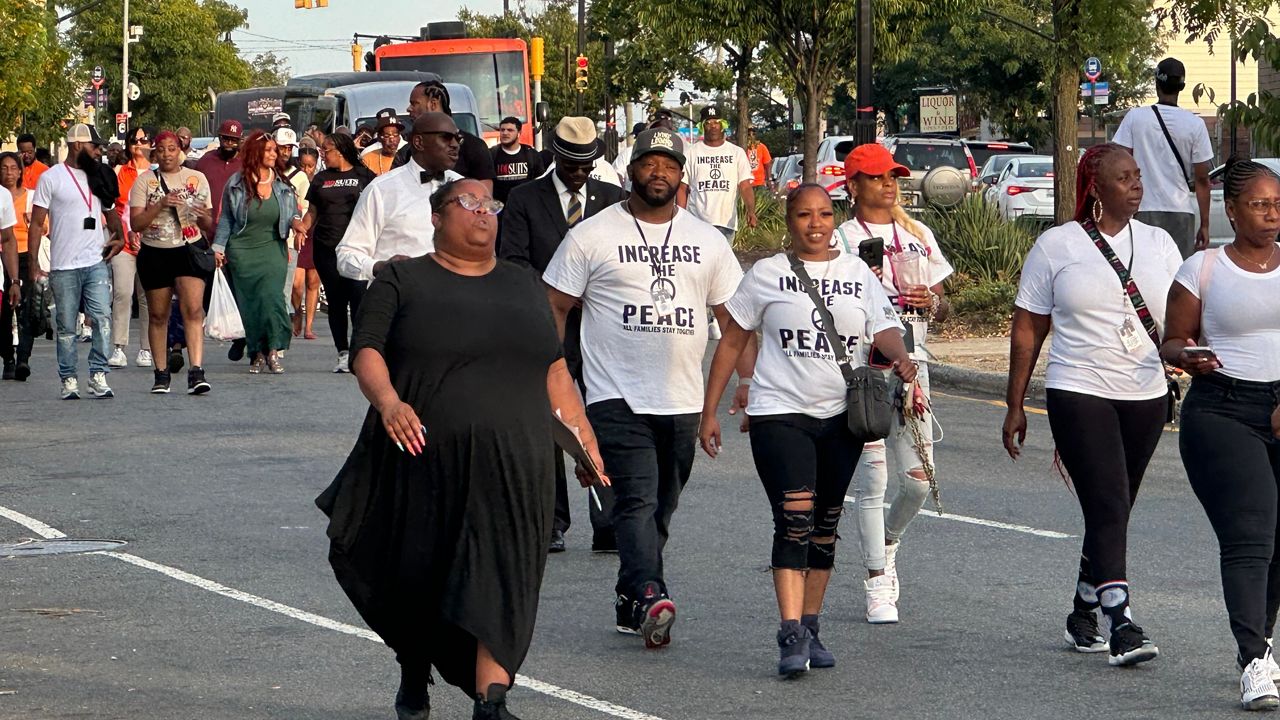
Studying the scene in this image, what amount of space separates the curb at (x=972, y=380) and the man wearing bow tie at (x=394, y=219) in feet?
21.2

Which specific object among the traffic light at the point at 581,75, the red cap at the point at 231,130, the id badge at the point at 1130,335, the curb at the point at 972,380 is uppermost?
the traffic light at the point at 581,75

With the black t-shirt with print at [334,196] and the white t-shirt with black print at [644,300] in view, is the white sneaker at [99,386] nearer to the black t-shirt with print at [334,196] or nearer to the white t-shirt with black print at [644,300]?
the black t-shirt with print at [334,196]

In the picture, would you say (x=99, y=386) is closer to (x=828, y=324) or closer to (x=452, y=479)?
(x=828, y=324)

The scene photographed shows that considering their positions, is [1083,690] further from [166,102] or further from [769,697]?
[166,102]

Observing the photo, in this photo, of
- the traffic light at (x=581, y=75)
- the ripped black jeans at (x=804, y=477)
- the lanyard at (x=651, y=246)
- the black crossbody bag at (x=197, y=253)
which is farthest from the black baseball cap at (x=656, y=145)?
the traffic light at (x=581, y=75)

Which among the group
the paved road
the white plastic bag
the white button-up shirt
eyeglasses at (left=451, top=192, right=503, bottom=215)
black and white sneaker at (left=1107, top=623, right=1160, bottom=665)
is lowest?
the paved road

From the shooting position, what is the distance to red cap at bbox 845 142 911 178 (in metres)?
7.51

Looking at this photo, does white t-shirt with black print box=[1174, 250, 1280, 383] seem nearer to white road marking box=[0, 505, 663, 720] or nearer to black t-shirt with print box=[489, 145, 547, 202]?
white road marking box=[0, 505, 663, 720]

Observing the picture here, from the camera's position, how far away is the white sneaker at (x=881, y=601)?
7.48 metres

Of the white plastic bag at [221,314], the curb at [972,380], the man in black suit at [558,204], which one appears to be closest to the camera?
the man in black suit at [558,204]

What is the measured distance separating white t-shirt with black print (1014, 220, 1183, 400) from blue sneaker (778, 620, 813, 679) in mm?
1219

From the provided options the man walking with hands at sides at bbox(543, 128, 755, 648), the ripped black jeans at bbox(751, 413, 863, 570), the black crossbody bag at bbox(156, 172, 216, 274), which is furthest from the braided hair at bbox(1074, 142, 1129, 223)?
the black crossbody bag at bbox(156, 172, 216, 274)

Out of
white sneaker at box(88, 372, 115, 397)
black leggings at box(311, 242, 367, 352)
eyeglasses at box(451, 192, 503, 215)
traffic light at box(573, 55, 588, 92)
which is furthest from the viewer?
traffic light at box(573, 55, 588, 92)

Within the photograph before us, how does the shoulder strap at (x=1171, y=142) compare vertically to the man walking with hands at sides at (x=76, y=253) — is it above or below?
above
